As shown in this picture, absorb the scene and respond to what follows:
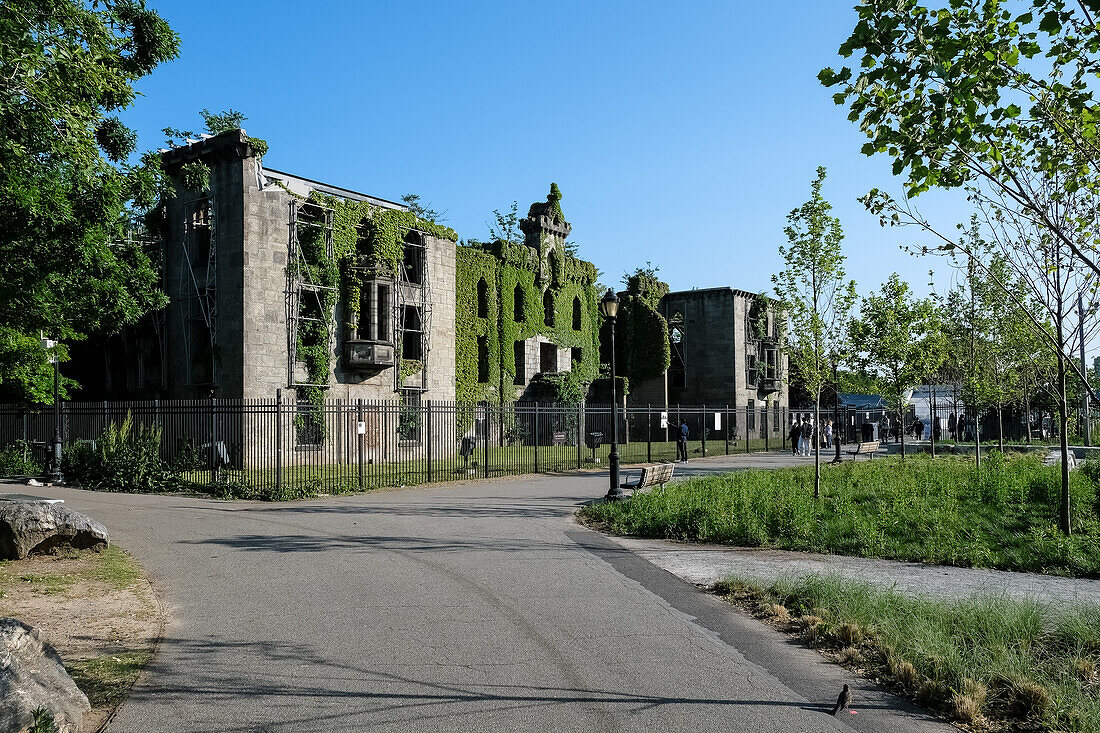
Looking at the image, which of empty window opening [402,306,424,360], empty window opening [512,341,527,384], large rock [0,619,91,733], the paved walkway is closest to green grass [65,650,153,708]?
large rock [0,619,91,733]

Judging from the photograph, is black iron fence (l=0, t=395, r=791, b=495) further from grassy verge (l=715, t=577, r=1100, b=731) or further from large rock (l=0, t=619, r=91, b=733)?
grassy verge (l=715, t=577, r=1100, b=731)

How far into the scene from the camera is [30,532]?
10281 millimetres

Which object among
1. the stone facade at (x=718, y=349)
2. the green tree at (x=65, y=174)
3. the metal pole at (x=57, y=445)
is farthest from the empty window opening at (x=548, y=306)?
the metal pole at (x=57, y=445)

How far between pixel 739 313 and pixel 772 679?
5440 cm

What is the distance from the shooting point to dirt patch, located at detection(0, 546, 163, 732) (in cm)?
588

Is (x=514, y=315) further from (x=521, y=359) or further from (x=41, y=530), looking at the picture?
(x=41, y=530)

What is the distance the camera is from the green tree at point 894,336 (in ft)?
89.4

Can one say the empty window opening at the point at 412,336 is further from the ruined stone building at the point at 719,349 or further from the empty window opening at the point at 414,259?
the ruined stone building at the point at 719,349

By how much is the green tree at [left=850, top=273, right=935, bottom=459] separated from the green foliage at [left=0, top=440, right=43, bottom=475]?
25994 millimetres

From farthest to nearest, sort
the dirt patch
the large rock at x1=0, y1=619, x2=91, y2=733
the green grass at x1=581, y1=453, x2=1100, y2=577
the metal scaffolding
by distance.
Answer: the metal scaffolding
the green grass at x1=581, y1=453, x2=1100, y2=577
the dirt patch
the large rock at x1=0, y1=619, x2=91, y2=733

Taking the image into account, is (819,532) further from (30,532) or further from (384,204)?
Result: (384,204)

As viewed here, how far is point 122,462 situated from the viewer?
20969 millimetres

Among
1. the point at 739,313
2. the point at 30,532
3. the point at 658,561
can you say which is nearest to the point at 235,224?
the point at 30,532

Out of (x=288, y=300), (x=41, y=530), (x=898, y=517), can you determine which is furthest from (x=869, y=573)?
(x=288, y=300)
